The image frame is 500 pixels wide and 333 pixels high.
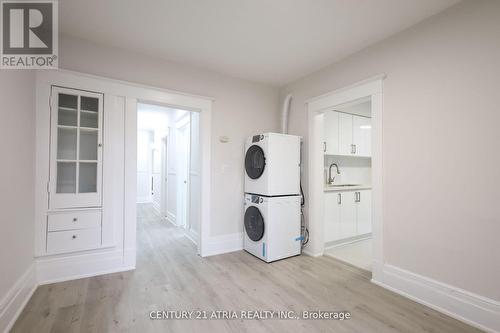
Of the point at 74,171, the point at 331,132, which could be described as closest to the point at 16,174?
the point at 74,171

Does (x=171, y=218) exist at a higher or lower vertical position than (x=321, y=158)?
lower

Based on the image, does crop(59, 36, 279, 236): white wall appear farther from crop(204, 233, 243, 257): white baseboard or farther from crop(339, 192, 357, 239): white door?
crop(339, 192, 357, 239): white door

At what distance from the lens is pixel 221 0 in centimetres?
185

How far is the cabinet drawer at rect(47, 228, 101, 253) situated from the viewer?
2.27m

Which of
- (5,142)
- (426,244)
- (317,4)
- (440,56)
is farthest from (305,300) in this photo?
(5,142)

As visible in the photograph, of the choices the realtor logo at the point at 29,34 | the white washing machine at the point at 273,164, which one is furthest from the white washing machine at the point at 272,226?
the realtor logo at the point at 29,34

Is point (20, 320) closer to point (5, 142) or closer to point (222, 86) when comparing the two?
point (5, 142)

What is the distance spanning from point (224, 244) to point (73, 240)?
1.79 meters

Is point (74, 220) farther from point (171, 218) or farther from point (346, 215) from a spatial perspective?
point (346, 215)

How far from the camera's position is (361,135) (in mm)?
4160

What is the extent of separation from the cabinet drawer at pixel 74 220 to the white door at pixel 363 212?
→ 12.5 ft

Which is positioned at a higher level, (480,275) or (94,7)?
(94,7)

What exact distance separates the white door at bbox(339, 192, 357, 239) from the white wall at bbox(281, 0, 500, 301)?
1.26m

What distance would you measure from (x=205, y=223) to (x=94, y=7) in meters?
2.60
